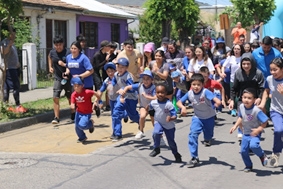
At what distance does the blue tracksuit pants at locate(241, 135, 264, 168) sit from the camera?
7387 millimetres

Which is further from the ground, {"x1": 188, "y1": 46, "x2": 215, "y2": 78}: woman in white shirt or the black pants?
{"x1": 188, "y1": 46, "x2": 215, "y2": 78}: woman in white shirt

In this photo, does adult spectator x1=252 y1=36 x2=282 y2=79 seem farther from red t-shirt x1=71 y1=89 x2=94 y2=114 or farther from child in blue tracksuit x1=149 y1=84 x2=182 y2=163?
Result: red t-shirt x1=71 y1=89 x2=94 y2=114

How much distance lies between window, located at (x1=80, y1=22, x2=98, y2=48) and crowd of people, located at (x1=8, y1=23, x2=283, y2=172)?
12.6m

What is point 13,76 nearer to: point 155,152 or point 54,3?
point 155,152

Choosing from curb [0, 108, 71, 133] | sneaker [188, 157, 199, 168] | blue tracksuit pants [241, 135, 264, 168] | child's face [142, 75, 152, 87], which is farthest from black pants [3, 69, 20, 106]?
blue tracksuit pants [241, 135, 264, 168]

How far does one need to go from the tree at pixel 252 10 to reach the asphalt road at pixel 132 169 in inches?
580

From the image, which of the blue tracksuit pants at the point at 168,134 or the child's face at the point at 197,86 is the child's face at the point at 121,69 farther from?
the blue tracksuit pants at the point at 168,134

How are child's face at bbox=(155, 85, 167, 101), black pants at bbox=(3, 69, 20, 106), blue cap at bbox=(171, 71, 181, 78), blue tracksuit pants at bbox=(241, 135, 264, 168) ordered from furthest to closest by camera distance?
black pants at bbox=(3, 69, 20, 106) < blue cap at bbox=(171, 71, 181, 78) < child's face at bbox=(155, 85, 167, 101) < blue tracksuit pants at bbox=(241, 135, 264, 168)

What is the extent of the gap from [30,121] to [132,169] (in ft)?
16.3

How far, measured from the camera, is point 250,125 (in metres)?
7.61

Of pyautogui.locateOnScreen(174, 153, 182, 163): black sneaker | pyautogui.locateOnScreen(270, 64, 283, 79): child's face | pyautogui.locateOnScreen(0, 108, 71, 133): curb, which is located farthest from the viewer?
pyautogui.locateOnScreen(0, 108, 71, 133): curb

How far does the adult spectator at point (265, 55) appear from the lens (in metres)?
10.2

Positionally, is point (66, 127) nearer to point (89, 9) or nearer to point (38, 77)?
point (38, 77)

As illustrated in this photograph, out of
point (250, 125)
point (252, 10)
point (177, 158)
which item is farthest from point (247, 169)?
point (252, 10)
